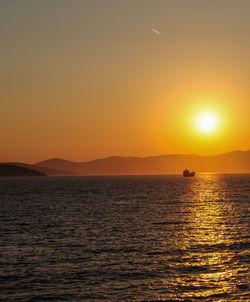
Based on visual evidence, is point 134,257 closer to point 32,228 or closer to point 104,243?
point 104,243

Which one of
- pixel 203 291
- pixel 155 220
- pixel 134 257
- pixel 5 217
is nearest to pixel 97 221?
pixel 155 220

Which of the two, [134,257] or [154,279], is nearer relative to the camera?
[154,279]

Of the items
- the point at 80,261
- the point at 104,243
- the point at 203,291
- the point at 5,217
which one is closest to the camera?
the point at 203,291

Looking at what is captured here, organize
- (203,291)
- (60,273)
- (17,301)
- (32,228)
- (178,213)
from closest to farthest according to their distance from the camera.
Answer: (17,301), (203,291), (60,273), (32,228), (178,213)

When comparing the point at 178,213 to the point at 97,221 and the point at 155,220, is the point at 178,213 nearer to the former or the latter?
the point at 155,220

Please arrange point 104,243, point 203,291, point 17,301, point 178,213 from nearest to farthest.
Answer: point 17,301 → point 203,291 → point 104,243 → point 178,213

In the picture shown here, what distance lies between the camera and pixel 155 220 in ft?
247

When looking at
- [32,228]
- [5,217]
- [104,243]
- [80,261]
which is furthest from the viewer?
[5,217]

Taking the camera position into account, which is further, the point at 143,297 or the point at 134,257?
the point at 134,257

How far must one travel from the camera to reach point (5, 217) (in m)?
81.6

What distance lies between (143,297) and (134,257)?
13.4 meters

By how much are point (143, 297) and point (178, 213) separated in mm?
59142

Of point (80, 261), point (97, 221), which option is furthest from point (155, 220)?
point (80, 261)

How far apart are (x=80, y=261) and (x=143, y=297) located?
12763mm
